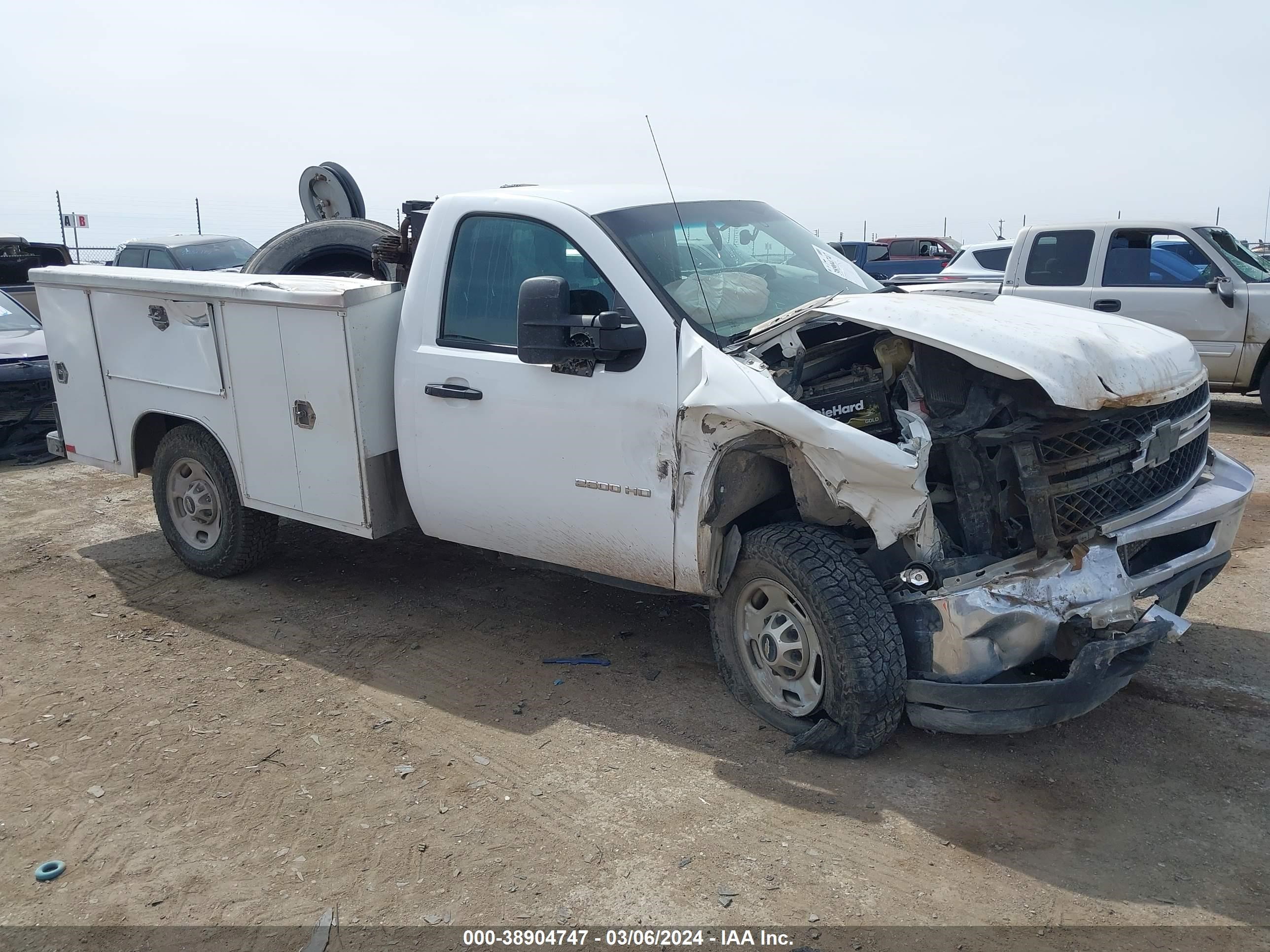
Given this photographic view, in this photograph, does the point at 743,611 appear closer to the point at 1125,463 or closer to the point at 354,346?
the point at 1125,463

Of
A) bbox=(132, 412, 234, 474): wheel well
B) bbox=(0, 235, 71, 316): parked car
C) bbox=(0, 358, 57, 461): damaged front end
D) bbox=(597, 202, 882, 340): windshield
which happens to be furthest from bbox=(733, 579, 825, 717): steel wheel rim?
bbox=(0, 235, 71, 316): parked car

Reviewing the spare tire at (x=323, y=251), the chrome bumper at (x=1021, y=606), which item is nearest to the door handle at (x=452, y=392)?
the spare tire at (x=323, y=251)

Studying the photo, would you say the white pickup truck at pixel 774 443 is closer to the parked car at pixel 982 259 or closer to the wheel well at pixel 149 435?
the wheel well at pixel 149 435

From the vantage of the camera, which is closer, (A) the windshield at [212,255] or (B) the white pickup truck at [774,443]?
(B) the white pickup truck at [774,443]

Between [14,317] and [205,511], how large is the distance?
224 inches

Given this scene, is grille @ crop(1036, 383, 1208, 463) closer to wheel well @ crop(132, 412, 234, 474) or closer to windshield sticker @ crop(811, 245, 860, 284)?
windshield sticker @ crop(811, 245, 860, 284)

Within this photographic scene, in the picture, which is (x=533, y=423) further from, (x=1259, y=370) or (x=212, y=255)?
(x=212, y=255)

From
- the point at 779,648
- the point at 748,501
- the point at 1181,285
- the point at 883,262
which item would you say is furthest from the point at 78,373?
the point at 883,262

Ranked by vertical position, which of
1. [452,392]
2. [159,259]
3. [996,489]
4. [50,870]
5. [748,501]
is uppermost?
[159,259]

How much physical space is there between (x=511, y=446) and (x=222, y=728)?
1.69 meters

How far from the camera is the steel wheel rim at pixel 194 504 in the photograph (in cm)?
591

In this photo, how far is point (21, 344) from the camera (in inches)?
368

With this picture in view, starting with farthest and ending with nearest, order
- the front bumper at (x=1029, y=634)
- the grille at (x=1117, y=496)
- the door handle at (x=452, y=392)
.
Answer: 1. the door handle at (x=452, y=392)
2. the grille at (x=1117, y=496)
3. the front bumper at (x=1029, y=634)

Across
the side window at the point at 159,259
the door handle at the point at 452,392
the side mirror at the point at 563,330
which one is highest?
the side mirror at the point at 563,330
